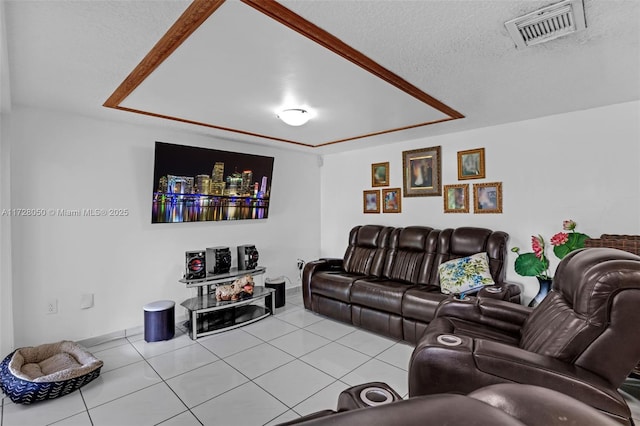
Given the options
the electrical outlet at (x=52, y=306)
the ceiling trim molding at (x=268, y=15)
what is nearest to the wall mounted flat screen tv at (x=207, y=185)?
the ceiling trim molding at (x=268, y=15)

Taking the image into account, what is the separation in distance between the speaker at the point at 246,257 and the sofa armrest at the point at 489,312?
2.48m

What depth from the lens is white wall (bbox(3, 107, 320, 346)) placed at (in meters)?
2.88

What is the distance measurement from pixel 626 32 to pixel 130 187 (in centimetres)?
425

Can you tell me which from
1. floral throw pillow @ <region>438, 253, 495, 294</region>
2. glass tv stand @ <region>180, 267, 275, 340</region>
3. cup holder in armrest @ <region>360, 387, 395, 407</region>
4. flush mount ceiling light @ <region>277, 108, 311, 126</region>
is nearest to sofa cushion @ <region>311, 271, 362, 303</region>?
glass tv stand @ <region>180, 267, 275, 340</region>

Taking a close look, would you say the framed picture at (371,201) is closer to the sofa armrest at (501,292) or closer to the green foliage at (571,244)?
the sofa armrest at (501,292)

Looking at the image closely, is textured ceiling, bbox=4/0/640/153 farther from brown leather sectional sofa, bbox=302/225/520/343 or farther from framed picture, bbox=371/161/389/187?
framed picture, bbox=371/161/389/187

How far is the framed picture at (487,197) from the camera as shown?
3.63 m

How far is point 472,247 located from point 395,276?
971mm

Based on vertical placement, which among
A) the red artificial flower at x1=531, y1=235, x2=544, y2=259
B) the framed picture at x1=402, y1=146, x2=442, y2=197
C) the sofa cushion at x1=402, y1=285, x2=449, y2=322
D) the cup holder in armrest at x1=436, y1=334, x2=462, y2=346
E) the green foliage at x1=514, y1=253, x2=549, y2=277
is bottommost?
the sofa cushion at x1=402, y1=285, x2=449, y2=322

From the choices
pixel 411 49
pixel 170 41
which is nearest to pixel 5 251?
pixel 170 41

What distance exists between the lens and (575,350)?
1476 millimetres

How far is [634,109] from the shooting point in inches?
113

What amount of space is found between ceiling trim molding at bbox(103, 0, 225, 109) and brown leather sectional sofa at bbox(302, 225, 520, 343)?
2.84 meters

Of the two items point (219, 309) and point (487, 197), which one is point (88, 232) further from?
point (487, 197)
